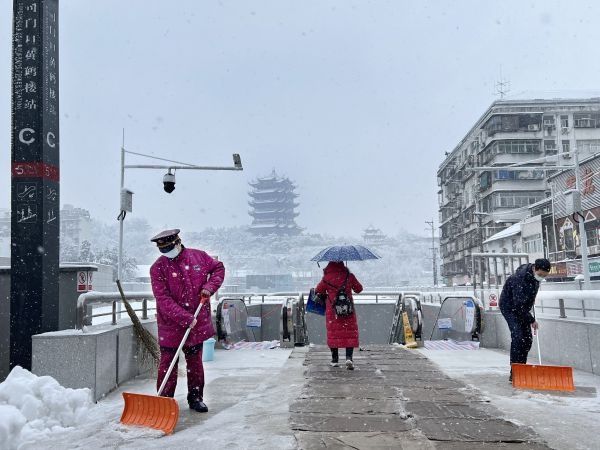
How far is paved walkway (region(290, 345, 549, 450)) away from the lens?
4.09 m

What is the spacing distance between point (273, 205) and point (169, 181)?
137127mm

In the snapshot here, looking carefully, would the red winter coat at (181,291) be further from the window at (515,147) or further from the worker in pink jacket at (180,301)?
the window at (515,147)

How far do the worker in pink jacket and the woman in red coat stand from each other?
2889 millimetres

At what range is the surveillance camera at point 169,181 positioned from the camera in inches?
661

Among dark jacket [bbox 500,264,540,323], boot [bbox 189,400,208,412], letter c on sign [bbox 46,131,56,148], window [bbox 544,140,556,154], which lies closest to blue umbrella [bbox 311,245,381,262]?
dark jacket [bbox 500,264,540,323]

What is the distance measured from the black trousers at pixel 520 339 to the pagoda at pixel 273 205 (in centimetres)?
14166

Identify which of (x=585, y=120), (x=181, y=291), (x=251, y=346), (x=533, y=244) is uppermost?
(x=585, y=120)

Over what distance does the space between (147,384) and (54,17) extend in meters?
4.74

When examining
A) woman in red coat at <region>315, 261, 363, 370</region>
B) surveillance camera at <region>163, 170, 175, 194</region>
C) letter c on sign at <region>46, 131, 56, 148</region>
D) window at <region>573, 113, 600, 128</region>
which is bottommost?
woman in red coat at <region>315, 261, 363, 370</region>

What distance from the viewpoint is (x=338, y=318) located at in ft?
25.8

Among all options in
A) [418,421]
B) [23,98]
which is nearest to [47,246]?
[23,98]

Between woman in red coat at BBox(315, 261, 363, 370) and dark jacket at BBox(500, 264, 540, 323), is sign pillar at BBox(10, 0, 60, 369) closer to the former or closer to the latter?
woman in red coat at BBox(315, 261, 363, 370)

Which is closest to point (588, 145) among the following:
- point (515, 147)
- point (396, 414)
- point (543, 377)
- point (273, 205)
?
point (515, 147)

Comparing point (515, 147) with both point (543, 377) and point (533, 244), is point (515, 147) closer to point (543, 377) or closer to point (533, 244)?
point (533, 244)
